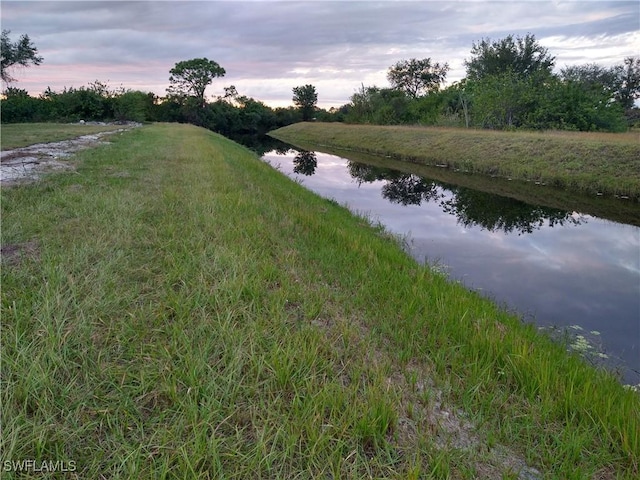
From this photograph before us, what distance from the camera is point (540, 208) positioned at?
13070mm

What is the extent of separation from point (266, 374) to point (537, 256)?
792cm

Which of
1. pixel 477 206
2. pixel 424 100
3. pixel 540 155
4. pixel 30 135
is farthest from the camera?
pixel 424 100

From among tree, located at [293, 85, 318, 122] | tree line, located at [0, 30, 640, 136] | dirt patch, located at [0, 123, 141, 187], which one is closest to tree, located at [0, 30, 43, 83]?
tree line, located at [0, 30, 640, 136]

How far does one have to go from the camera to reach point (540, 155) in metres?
19.2

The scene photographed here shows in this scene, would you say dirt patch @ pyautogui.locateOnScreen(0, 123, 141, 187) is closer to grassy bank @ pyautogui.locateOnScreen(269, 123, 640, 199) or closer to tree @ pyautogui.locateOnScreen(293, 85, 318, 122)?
grassy bank @ pyautogui.locateOnScreen(269, 123, 640, 199)

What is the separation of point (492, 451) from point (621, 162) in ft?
59.6

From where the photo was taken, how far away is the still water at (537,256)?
5.45 m

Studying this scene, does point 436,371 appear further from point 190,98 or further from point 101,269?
point 190,98

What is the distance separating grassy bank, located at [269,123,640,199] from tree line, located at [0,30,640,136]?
8.00m

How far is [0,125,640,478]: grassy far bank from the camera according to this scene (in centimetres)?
196

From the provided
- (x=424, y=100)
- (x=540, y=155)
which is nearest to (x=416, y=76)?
(x=424, y=100)

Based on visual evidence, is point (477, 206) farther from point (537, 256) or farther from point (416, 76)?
point (416, 76)

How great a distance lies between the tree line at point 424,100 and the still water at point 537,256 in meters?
21.4

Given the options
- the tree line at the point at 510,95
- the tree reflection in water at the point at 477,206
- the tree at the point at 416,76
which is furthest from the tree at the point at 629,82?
the tree reflection in water at the point at 477,206
